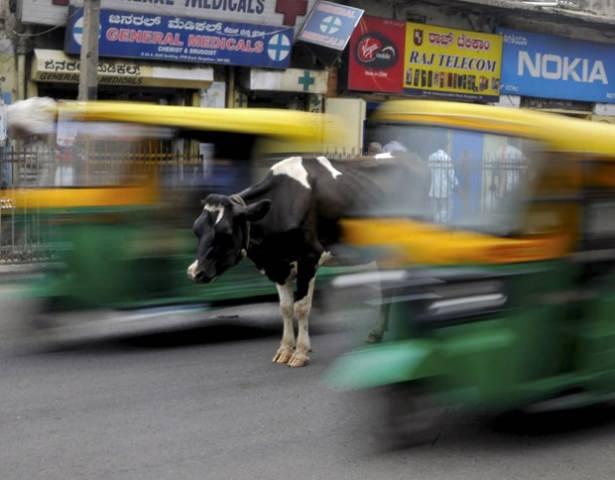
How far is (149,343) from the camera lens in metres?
10.0

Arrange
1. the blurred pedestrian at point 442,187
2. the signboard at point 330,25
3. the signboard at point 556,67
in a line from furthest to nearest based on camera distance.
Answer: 1. the signboard at point 556,67
2. the signboard at point 330,25
3. the blurred pedestrian at point 442,187

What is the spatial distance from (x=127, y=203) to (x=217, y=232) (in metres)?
1.28

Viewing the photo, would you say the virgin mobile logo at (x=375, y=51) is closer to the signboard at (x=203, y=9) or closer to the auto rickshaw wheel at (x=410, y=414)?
the signboard at (x=203, y=9)

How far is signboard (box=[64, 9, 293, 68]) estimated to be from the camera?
19500 millimetres

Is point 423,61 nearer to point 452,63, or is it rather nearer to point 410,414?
point 452,63

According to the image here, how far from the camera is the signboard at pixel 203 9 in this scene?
18469 millimetres

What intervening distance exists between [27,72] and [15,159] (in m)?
5.39

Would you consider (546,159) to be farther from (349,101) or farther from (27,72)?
(349,101)

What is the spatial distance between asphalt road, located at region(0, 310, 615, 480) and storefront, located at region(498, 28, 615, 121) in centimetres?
1991

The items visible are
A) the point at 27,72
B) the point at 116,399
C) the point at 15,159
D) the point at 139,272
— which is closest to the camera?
the point at 116,399

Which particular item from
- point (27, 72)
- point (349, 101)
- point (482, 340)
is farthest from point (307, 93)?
point (482, 340)

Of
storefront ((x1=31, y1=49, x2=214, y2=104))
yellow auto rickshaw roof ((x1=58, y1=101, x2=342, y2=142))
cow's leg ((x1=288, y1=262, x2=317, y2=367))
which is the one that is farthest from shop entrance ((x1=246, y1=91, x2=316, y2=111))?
cow's leg ((x1=288, y1=262, x2=317, y2=367))

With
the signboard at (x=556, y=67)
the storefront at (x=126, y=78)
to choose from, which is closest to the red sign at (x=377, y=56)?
the storefront at (x=126, y=78)

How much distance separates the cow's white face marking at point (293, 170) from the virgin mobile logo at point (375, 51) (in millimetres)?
14433
